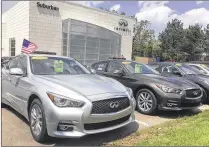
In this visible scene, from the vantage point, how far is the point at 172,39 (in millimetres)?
48250

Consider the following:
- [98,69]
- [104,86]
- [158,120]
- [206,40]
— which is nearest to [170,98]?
[158,120]

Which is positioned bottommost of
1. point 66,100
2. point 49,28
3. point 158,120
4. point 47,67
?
point 158,120

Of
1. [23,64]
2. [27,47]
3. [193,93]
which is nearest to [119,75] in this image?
[193,93]

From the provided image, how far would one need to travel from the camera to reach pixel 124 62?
26.3 feet

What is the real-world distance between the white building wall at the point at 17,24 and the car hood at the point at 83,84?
15.4 m

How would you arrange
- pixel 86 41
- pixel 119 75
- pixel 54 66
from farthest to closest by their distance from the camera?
pixel 86 41
pixel 119 75
pixel 54 66

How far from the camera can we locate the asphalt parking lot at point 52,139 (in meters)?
4.39

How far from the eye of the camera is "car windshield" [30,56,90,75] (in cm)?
537

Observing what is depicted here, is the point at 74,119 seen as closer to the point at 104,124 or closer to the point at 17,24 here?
the point at 104,124

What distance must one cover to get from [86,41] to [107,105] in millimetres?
17707

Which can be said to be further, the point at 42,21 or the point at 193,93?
the point at 42,21

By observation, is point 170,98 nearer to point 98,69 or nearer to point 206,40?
point 98,69

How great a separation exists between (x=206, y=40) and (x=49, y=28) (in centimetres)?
3705

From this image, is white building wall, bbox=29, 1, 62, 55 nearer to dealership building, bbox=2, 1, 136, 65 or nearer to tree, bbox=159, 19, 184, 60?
dealership building, bbox=2, 1, 136, 65
